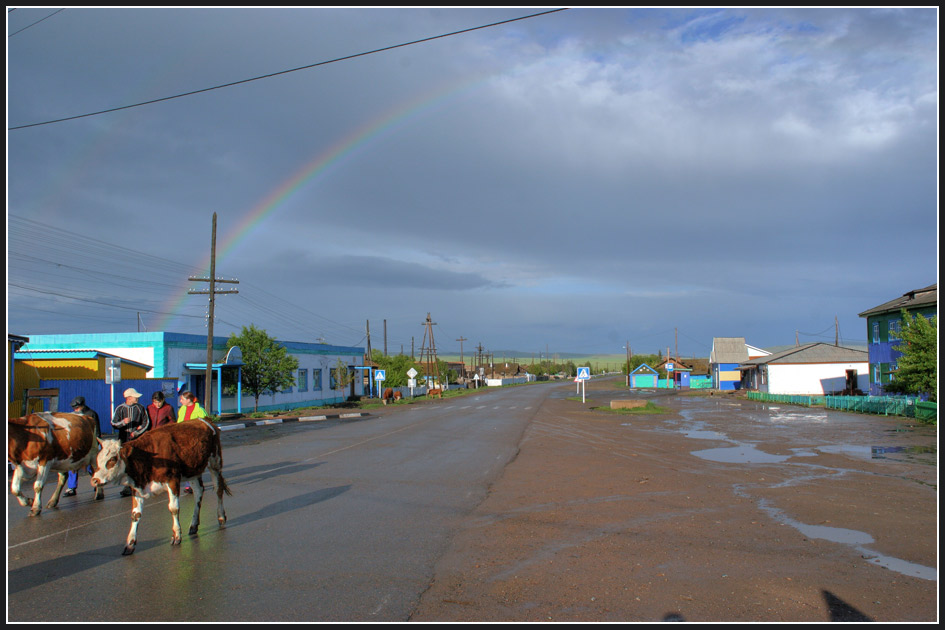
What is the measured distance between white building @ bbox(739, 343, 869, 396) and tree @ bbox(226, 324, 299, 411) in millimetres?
37647

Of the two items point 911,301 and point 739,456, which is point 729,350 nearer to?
point 911,301

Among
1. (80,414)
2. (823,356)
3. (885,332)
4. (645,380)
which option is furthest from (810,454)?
(645,380)

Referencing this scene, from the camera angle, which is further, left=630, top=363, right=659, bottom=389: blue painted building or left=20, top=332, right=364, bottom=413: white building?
left=630, top=363, right=659, bottom=389: blue painted building

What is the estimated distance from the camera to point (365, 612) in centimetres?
509

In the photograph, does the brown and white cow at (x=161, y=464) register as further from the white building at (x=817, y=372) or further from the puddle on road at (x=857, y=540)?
the white building at (x=817, y=372)

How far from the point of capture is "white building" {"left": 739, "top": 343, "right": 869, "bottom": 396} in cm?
4812

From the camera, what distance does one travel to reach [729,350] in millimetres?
75312

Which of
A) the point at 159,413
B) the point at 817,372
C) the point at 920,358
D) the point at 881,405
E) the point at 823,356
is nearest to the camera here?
the point at 159,413

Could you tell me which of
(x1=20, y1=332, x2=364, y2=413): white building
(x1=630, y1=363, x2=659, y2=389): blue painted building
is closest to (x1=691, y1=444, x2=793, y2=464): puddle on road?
(x1=20, y1=332, x2=364, y2=413): white building

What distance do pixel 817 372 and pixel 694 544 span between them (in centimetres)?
4899

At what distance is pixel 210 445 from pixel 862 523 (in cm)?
854

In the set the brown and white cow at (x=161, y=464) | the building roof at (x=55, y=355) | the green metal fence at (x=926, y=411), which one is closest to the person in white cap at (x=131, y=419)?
the brown and white cow at (x=161, y=464)

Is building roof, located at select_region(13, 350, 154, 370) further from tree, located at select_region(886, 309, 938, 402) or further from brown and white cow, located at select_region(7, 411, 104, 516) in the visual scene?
tree, located at select_region(886, 309, 938, 402)

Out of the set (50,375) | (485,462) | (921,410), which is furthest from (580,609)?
(50,375)
